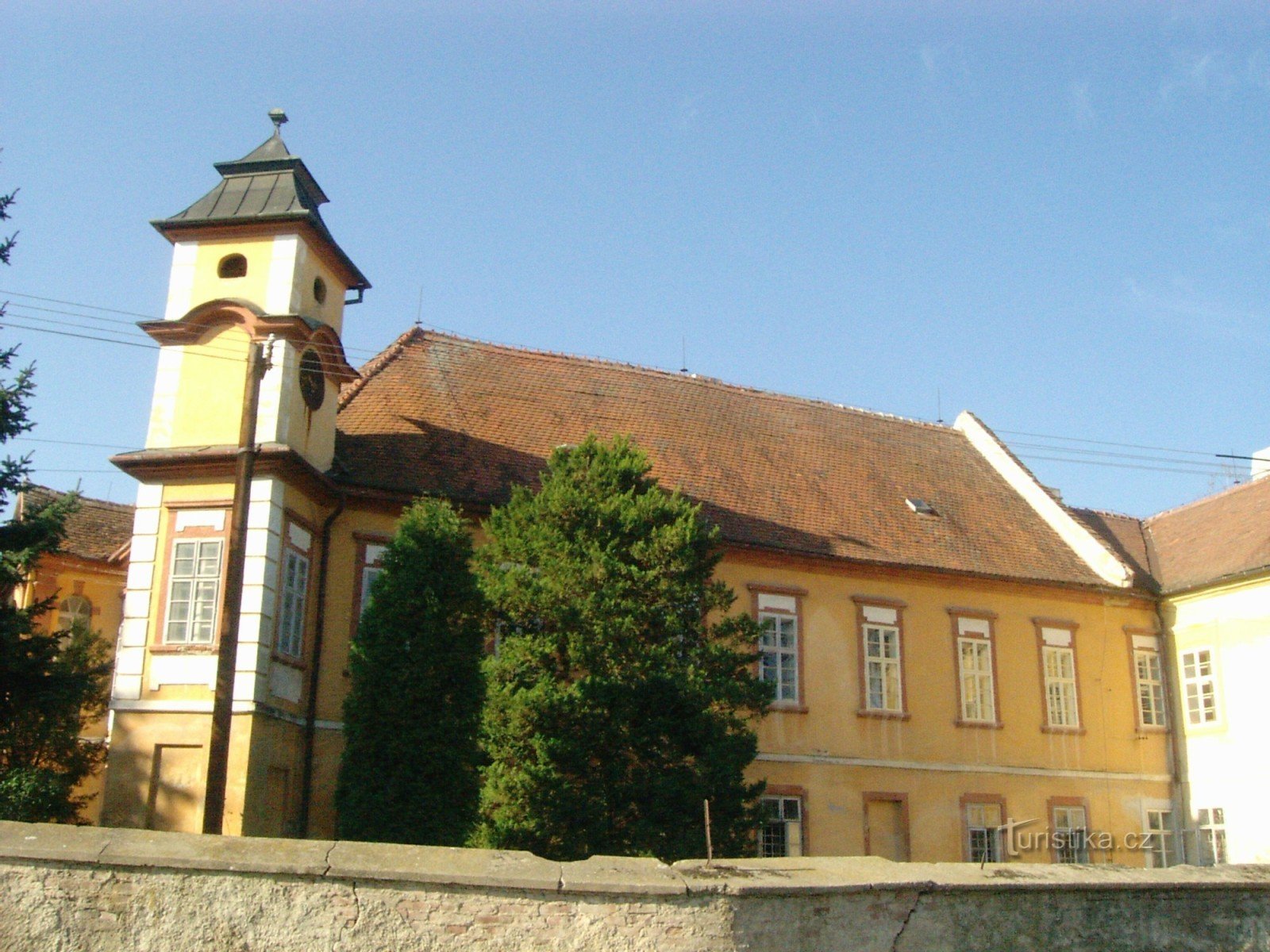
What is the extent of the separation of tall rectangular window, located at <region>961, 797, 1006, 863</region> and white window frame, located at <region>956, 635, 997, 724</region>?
1.54 meters

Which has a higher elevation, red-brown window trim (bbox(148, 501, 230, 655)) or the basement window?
the basement window

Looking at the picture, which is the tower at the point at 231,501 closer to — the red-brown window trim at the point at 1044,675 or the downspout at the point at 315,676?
the downspout at the point at 315,676

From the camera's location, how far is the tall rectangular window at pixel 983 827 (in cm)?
2506

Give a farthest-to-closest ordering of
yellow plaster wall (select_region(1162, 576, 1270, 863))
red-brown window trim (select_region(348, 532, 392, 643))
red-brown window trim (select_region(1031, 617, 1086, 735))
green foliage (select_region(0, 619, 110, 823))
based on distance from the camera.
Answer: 1. red-brown window trim (select_region(1031, 617, 1086, 735))
2. yellow plaster wall (select_region(1162, 576, 1270, 863))
3. red-brown window trim (select_region(348, 532, 392, 643))
4. green foliage (select_region(0, 619, 110, 823))

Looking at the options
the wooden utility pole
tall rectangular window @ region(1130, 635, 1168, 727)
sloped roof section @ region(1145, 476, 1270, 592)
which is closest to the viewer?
the wooden utility pole

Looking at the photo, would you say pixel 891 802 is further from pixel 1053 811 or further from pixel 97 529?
pixel 97 529

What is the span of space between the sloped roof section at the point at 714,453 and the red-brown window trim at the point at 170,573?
2.49 meters

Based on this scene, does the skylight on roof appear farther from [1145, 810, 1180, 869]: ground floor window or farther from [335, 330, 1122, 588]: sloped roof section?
[1145, 810, 1180, 869]: ground floor window

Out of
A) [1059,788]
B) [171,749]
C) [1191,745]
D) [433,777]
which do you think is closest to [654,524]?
[433,777]

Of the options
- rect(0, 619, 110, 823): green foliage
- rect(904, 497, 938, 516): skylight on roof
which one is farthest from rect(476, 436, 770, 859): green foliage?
rect(904, 497, 938, 516): skylight on roof

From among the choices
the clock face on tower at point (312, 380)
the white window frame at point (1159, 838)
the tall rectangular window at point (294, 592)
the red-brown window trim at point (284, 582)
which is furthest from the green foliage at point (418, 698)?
the white window frame at point (1159, 838)

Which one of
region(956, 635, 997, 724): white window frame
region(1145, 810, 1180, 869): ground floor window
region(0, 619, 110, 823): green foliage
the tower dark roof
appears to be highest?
the tower dark roof

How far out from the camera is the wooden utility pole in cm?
1362

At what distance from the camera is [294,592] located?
66.1 ft
